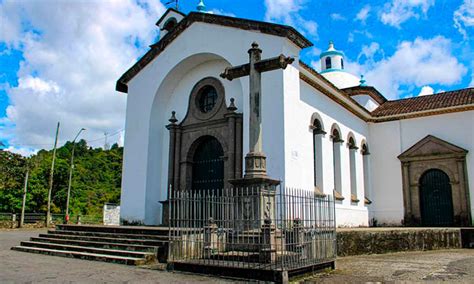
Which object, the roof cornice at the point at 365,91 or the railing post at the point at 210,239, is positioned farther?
the roof cornice at the point at 365,91

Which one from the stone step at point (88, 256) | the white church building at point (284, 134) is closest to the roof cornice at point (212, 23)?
the white church building at point (284, 134)

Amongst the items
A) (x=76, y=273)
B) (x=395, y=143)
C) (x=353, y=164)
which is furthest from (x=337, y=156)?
(x=76, y=273)

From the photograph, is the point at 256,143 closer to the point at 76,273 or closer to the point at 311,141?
the point at 76,273

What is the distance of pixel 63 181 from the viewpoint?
3728cm

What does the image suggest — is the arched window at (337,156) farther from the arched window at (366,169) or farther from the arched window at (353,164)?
the arched window at (366,169)

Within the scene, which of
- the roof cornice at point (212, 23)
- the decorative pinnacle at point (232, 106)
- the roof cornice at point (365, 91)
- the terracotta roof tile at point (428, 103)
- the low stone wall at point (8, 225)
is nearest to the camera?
the roof cornice at point (212, 23)

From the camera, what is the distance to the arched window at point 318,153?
15.6 m

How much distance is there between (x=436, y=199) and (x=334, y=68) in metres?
11.7

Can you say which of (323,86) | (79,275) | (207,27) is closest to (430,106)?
(323,86)

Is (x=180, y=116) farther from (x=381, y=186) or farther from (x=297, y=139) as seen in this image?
(x=381, y=186)

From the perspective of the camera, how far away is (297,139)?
516 inches

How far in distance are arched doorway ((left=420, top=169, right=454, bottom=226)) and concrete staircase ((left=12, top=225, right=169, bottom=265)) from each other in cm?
1331

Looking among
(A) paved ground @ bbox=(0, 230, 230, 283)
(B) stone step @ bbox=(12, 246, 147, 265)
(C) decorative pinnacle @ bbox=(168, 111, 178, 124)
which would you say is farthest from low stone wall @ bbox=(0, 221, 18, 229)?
(A) paved ground @ bbox=(0, 230, 230, 283)

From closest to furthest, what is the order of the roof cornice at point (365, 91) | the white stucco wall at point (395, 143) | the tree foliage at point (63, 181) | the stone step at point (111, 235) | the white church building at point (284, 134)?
the stone step at point (111, 235)
the white church building at point (284, 134)
the white stucco wall at point (395, 143)
the roof cornice at point (365, 91)
the tree foliage at point (63, 181)
